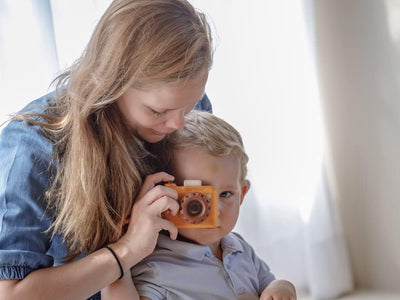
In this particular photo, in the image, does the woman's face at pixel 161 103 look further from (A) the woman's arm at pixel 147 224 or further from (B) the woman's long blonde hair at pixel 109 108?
(A) the woman's arm at pixel 147 224

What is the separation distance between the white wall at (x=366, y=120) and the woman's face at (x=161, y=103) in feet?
4.14

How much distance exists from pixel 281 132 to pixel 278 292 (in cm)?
108

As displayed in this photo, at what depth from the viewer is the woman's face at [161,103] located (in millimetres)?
1162

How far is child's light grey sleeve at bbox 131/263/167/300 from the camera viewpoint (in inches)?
48.4

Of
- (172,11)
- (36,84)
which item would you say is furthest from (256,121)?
(172,11)

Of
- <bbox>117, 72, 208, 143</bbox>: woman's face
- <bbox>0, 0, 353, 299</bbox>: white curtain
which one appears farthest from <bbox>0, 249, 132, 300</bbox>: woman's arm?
<bbox>0, 0, 353, 299</bbox>: white curtain

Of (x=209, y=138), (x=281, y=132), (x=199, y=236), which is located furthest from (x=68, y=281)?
(x=281, y=132)

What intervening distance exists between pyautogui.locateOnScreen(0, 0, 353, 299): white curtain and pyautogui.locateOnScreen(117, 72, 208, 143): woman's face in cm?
99

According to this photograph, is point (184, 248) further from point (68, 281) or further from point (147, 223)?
point (68, 281)

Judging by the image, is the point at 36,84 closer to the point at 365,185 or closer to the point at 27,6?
the point at 27,6

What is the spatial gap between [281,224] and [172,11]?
1.30 metres

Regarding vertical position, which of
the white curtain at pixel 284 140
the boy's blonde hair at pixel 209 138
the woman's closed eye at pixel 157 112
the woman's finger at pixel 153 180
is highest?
the woman's closed eye at pixel 157 112

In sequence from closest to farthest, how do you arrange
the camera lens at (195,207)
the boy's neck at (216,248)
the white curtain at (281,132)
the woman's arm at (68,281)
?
the woman's arm at (68,281) → the camera lens at (195,207) → the boy's neck at (216,248) → the white curtain at (281,132)

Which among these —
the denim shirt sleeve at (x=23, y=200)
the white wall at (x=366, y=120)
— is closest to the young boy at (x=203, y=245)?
the denim shirt sleeve at (x=23, y=200)
